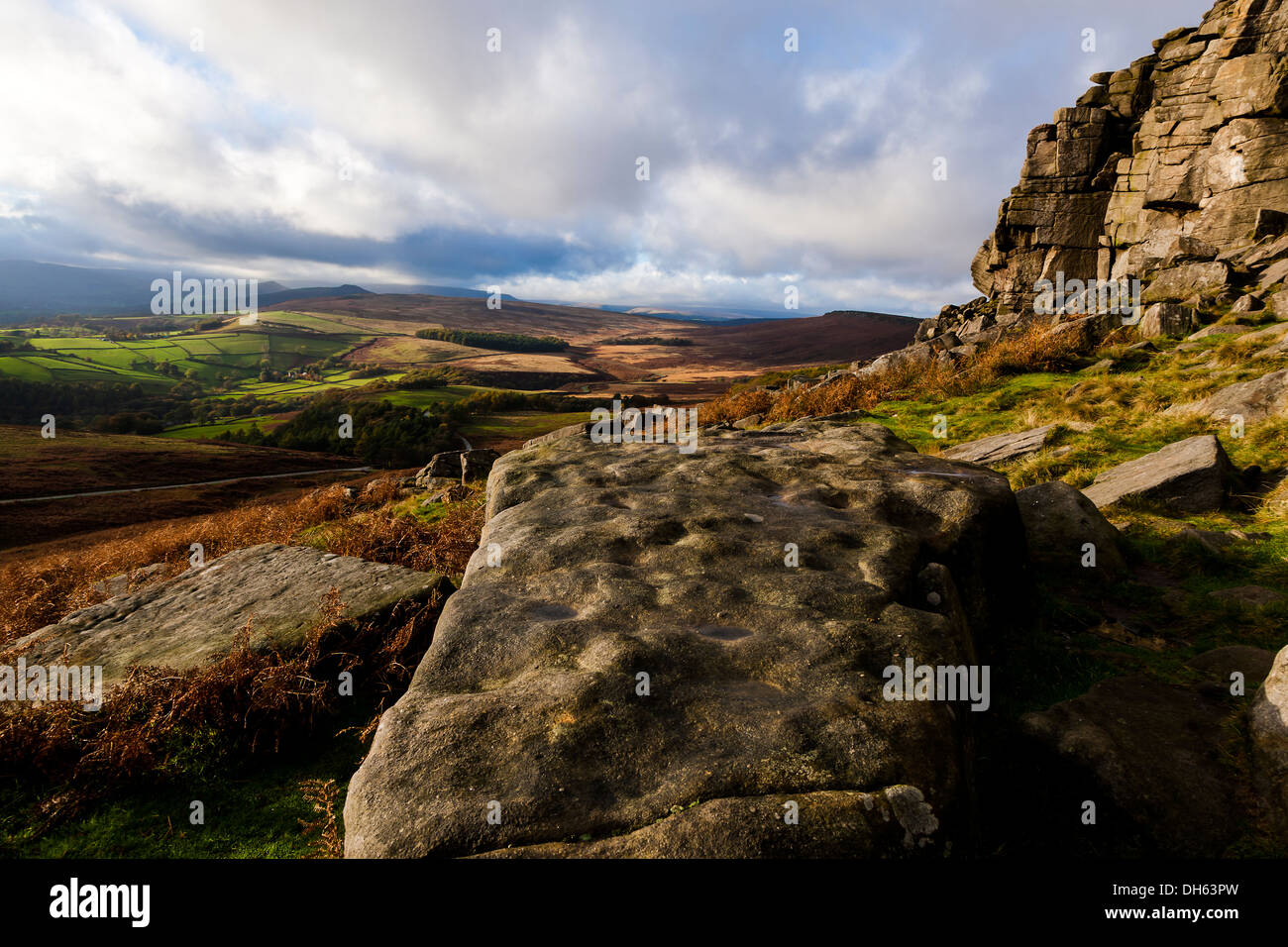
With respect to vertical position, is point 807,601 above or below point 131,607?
above

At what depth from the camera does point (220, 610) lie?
662 centimetres

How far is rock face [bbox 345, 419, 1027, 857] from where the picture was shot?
9.43 ft

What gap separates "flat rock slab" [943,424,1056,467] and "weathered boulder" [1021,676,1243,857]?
7.75 metres

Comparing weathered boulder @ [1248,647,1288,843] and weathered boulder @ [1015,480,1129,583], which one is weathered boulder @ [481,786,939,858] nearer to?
weathered boulder @ [1248,647,1288,843]

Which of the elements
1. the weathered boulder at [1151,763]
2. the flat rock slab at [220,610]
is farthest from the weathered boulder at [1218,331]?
the flat rock slab at [220,610]

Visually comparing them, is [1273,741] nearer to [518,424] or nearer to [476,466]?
[476,466]

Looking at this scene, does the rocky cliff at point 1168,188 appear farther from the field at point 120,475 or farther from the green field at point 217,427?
the green field at point 217,427

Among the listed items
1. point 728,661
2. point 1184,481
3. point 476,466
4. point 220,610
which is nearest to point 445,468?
point 476,466

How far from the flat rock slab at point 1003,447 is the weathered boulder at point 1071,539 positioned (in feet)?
12.2

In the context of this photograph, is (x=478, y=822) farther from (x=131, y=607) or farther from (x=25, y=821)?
(x=131, y=607)

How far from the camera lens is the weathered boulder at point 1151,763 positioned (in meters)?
3.79

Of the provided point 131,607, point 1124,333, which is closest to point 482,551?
point 131,607
